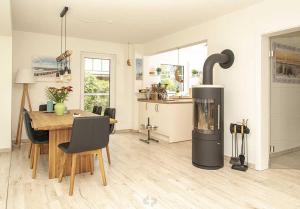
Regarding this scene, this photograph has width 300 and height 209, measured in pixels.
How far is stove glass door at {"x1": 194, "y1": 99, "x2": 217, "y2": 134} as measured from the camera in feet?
11.4

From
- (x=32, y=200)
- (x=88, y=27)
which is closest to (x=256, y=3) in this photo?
(x=88, y=27)

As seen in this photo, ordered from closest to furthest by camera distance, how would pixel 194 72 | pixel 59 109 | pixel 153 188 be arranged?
pixel 153 188
pixel 59 109
pixel 194 72

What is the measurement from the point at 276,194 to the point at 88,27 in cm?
431

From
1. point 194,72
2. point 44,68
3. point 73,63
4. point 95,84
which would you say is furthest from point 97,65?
point 194,72

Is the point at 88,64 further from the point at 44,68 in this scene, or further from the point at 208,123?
the point at 208,123

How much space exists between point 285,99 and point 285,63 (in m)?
0.65

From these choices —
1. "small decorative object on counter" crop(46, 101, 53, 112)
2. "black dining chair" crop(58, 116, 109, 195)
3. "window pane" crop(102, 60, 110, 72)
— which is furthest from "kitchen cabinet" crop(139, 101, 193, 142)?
"black dining chair" crop(58, 116, 109, 195)

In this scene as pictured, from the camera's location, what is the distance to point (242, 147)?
11.8 feet

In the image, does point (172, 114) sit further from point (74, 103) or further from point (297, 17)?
point (297, 17)

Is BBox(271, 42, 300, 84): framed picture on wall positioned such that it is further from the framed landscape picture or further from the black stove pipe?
the framed landscape picture

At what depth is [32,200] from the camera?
2475 millimetres

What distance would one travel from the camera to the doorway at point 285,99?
4.08 metres

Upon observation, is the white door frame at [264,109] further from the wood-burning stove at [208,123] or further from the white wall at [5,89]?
the white wall at [5,89]

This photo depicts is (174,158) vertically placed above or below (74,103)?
below
